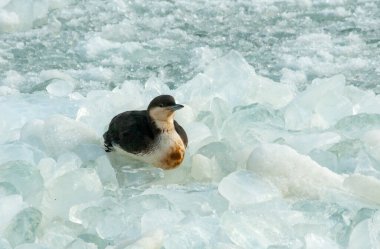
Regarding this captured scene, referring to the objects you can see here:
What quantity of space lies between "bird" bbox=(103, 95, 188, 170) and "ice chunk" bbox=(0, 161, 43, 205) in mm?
454

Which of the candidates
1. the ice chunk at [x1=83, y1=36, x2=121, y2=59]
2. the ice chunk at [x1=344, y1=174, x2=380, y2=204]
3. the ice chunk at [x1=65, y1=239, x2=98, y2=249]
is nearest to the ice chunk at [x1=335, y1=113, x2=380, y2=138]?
the ice chunk at [x1=344, y1=174, x2=380, y2=204]

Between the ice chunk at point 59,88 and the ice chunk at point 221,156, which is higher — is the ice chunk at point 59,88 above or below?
below

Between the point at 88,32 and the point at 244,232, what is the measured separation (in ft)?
10.9

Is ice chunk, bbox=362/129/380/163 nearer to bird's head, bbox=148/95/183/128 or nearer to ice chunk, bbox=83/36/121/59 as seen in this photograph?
bird's head, bbox=148/95/183/128

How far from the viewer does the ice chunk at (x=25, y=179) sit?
148 inches

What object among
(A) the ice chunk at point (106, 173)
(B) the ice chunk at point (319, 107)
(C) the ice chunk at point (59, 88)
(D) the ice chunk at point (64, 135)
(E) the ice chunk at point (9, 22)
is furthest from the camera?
(E) the ice chunk at point (9, 22)

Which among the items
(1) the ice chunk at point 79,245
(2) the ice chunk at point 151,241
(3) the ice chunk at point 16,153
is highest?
(2) the ice chunk at point 151,241

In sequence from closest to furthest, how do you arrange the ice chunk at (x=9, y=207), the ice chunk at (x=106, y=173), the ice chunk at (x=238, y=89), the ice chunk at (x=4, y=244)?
the ice chunk at (x=4, y=244), the ice chunk at (x=9, y=207), the ice chunk at (x=106, y=173), the ice chunk at (x=238, y=89)

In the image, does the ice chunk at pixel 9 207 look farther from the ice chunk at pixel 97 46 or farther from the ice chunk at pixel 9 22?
the ice chunk at pixel 9 22

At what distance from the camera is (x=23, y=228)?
349 cm

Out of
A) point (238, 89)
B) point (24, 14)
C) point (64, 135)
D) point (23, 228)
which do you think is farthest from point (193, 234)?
point (24, 14)

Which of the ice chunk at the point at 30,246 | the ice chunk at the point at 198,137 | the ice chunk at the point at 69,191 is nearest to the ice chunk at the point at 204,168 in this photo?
the ice chunk at the point at 198,137

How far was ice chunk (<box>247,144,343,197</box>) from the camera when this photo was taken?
3889 mm

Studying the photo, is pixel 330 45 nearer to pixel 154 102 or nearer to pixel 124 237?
pixel 154 102
